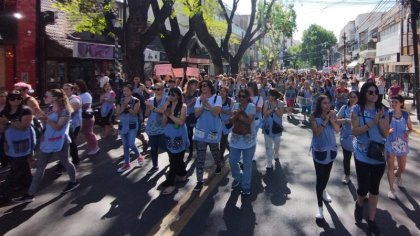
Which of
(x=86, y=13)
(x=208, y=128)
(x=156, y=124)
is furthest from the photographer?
(x=86, y=13)

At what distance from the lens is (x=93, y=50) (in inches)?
798

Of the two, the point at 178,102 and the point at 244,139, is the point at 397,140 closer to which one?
the point at 244,139

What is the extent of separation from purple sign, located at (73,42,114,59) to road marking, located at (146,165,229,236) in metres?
14.0

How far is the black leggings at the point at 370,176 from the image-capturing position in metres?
4.67

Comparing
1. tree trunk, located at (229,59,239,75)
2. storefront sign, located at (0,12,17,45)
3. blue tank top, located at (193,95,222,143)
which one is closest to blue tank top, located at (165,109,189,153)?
blue tank top, located at (193,95,222,143)

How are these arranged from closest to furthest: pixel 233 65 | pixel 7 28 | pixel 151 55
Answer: pixel 7 28
pixel 151 55
pixel 233 65

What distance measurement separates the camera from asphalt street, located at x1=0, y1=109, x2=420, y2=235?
4836mm

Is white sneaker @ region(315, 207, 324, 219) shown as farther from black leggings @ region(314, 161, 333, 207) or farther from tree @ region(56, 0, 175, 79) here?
tree @ region(56, 0, 175, 79)

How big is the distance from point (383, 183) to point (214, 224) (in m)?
3.50

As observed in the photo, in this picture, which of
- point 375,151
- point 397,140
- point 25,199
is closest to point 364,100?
point 375,151

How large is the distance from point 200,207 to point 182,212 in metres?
0.32

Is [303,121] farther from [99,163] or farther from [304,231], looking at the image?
[304,231]

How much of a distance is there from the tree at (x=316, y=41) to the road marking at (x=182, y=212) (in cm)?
10260

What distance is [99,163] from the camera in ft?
27.6
